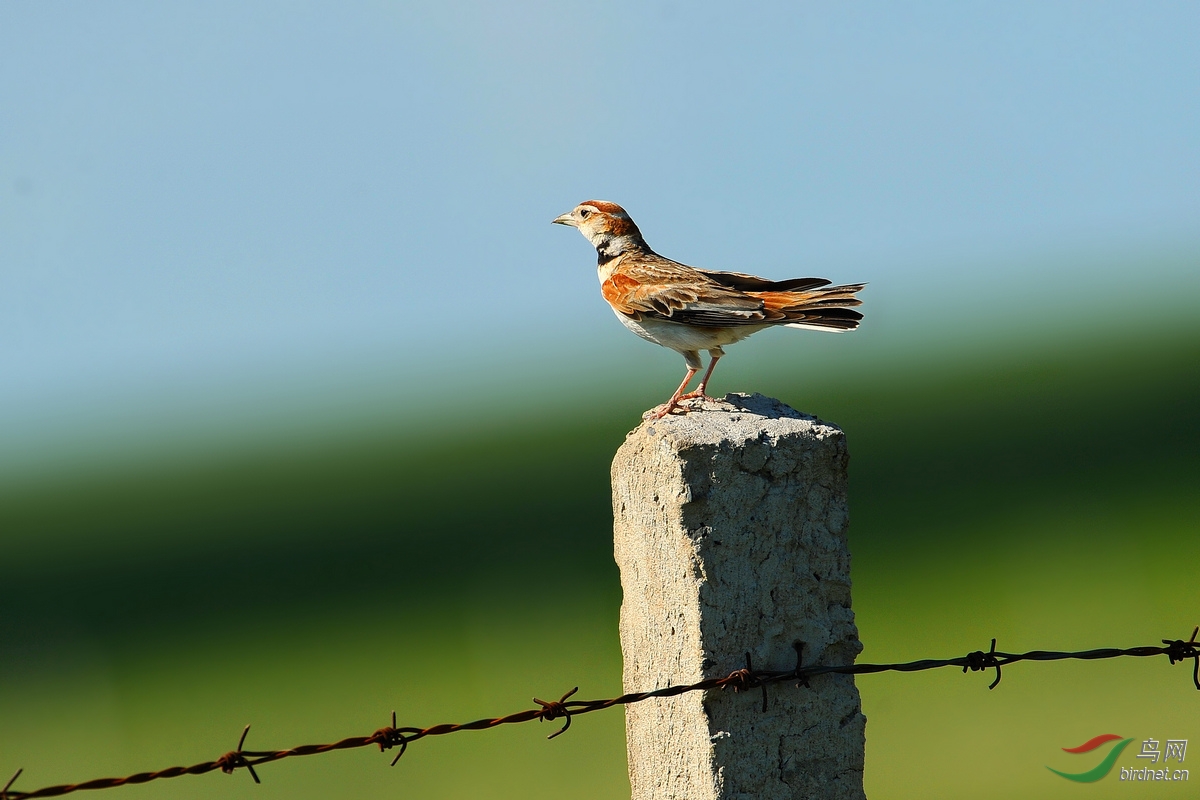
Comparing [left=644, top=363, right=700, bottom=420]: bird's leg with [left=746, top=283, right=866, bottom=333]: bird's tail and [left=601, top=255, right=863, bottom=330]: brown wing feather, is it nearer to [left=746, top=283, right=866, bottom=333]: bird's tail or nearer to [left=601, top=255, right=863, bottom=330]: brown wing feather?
[left=601, top=255, right=863, bottom=330]: brown wing feather

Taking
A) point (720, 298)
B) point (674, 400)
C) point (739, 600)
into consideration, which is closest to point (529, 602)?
point (720, 298)

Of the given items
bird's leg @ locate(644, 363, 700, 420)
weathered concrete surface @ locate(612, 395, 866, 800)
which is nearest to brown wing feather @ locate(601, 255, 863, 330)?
bird's leg @ locate(644, 363, 700, 420)

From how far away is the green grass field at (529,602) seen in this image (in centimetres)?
2208

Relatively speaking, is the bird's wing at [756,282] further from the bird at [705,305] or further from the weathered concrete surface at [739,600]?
the weathered concrete surface at [739,600]

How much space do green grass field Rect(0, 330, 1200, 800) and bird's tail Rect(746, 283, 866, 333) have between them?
14.0 meters


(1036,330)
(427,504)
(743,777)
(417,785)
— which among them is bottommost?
(417,785)

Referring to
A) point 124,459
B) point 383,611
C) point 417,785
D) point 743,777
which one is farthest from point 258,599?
point 124,459

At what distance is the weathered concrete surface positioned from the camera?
3.66m

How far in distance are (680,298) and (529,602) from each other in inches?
1109

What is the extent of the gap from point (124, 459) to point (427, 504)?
1302 inches

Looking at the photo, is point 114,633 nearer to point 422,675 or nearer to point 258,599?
point 258,599

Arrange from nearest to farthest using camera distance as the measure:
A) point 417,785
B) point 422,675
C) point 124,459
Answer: point 417,785
point 422,675
point 124,459

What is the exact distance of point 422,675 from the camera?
2983 centimetres

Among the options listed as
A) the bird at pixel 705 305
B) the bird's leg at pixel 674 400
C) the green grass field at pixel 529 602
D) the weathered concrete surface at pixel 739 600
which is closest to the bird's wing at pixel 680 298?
the bird at pixel 705 305
